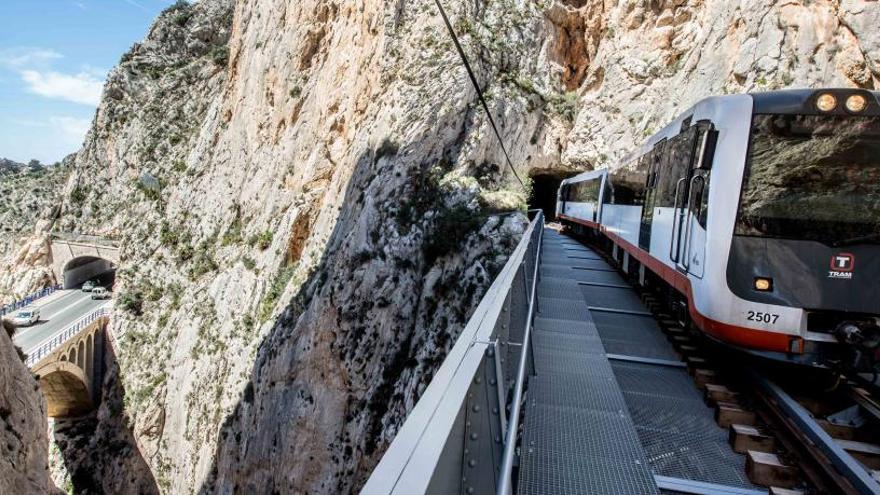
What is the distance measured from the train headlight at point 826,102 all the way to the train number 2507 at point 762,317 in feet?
6.37

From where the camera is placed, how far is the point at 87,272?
47.6m

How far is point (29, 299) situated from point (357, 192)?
36.4m

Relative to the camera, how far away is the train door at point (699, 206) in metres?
4.86

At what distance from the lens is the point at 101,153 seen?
4525 cm

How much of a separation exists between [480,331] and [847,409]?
3.80 m

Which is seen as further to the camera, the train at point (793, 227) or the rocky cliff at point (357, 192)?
the rocky cliff at point (357, 192)

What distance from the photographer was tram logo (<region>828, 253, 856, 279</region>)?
4.24m

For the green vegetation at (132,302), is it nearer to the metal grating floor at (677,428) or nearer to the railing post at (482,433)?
the metal grating floor at (677,428)

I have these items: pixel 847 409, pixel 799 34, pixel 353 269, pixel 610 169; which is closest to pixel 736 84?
pixel 799 34

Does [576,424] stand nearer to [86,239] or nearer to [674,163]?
[674,163]

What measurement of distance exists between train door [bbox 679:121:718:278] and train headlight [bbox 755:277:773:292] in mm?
476

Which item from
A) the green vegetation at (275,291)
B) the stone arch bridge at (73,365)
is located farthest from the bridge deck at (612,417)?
the stone arch bridge at (73,365)

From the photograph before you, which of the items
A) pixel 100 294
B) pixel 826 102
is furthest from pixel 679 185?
pixel 100 294

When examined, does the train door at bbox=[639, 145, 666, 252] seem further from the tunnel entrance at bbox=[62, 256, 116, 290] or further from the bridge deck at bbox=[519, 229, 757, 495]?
the tunnel entrance at bbox=[62, 256, 116, 290]
